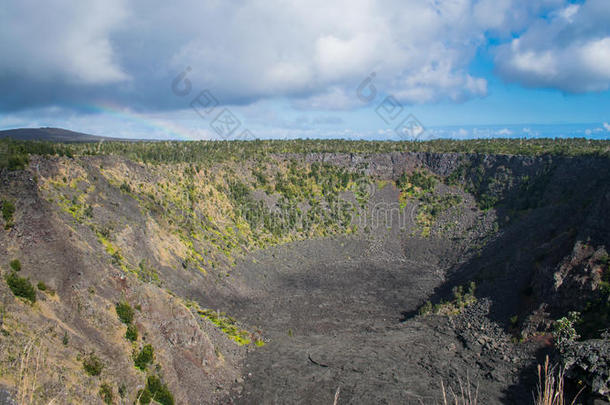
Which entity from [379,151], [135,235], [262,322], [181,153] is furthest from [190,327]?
[379,151]

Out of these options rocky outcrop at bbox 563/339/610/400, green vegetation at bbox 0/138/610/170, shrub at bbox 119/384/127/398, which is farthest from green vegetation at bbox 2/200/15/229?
rocky outcrop at bbox 563/339/610/400

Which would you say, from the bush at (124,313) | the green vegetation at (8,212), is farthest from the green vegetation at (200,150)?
the bush at (124,313)

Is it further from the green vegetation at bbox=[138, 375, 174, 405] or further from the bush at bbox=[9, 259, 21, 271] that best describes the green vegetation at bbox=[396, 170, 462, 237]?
the bush at bbox=[9, 259, 21, 271]

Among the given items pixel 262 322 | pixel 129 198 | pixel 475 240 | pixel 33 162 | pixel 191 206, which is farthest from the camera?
pixel 475 240

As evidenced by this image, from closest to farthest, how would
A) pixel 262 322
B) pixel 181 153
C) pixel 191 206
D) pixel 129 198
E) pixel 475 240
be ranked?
pixel 262 322
pixel 129 198
pixel 191 206
pixel 475 240
pixel 181 153

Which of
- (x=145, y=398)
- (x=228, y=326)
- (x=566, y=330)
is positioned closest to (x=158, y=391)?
(x=145, y=398)

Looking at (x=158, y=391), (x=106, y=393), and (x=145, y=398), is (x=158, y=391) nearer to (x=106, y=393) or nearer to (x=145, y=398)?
(x=145, y=398)

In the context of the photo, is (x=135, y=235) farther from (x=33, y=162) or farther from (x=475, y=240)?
(x=475, y=240)
